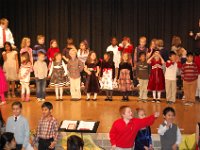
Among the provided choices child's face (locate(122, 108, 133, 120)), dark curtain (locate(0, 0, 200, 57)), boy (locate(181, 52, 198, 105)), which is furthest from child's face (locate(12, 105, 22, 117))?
dark curtain (locate(0, 0, 200, 57))

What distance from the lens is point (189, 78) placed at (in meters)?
12.2

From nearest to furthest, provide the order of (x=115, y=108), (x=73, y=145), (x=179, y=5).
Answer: (x=73, y=145), (x=115, y=108), (x=179, y=5)

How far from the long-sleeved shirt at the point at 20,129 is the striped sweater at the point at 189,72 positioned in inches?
214

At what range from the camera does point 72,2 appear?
1636 cm

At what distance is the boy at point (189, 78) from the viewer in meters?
12.1

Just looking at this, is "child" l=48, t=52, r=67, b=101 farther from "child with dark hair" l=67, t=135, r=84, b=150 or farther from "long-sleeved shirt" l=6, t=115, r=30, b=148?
"child with dark hair" l=67, t=135, r=84, b=150

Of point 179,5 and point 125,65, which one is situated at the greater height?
point 179,5

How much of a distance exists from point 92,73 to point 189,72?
2.46m

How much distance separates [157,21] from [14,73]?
5.53 metres

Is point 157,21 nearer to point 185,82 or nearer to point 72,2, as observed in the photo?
point 72,2

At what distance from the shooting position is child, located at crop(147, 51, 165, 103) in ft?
41.1

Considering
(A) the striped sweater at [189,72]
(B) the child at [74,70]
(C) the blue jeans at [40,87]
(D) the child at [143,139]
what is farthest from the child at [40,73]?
(D) the child at [143,139]

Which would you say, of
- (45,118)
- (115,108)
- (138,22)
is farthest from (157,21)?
(45,118)

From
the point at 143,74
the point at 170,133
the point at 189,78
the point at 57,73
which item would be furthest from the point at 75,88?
the point at 170,133
